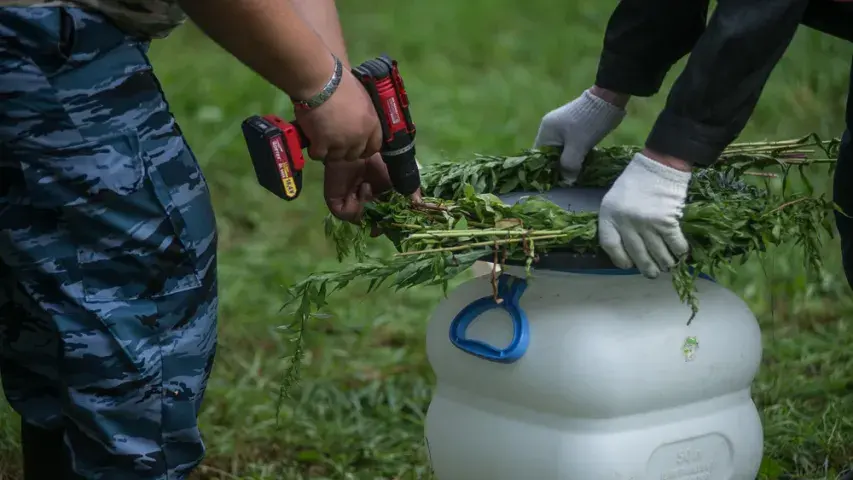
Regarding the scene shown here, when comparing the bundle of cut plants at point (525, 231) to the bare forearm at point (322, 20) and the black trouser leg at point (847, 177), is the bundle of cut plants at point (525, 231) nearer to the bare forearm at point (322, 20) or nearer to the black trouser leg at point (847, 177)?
the black trouser leg at point (847, 177)

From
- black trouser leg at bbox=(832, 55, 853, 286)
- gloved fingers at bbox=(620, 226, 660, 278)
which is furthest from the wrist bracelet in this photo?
black trouser leg at bbox=(832, 55, 853, 286)

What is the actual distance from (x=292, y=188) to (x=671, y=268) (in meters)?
0.59

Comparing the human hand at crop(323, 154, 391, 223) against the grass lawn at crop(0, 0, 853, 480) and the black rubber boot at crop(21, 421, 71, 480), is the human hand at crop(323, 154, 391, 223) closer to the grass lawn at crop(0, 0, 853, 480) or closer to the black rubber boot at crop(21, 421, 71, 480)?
the grass lawn at crop(0, 0, 853, 480)

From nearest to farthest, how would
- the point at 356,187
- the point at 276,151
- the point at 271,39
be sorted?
1. the point at 271,39
2. the point at 276,151
3. the point at 356,187

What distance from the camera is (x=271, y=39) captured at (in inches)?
64.7

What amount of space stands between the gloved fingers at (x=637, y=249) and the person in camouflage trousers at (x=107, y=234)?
0.42 meters

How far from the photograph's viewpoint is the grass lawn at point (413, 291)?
2654 millimetres

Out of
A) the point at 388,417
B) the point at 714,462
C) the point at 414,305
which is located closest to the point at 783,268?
the point at 414,305

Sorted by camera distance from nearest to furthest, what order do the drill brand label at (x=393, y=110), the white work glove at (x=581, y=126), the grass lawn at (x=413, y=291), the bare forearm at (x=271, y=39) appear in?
the bare forearm at (x=271, y=39)
the drill brand label at (x=393, y=110)
the white work glove at (x=581, y=126)
the grass lawn at (x=413, y=291)

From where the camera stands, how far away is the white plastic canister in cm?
185

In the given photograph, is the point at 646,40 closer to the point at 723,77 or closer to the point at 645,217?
the point at 723,77

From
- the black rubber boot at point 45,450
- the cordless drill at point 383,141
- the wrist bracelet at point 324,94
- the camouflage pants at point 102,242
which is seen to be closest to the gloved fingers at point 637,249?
the cordless drill at point 383,141

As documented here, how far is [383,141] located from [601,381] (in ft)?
1.67

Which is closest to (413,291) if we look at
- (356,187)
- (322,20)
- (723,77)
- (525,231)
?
(356,187)
